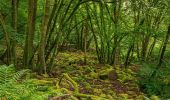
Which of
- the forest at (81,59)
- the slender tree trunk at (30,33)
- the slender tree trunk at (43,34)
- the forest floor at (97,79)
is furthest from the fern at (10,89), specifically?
the slender tree trunk at (30,33)

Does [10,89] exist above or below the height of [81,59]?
above

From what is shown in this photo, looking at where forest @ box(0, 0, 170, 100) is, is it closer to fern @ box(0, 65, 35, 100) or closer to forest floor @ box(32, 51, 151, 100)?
forest floor @ box(32, 51, 151, 100)

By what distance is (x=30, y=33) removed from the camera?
9359 mm

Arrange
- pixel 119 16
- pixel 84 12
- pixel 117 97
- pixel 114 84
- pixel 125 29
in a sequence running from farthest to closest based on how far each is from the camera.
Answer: pixel 84 12 → pixel 119 16 → pixel 125 29 → pixel 114 84 → pixel 117 97

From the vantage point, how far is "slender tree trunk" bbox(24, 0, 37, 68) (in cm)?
923

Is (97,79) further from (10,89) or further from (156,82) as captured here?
(10,89)

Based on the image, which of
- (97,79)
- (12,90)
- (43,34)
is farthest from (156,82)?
(12,90)

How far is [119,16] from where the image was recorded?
12.5m

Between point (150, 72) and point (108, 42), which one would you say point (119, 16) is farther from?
point (150, 72)

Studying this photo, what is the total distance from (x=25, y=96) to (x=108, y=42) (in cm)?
797

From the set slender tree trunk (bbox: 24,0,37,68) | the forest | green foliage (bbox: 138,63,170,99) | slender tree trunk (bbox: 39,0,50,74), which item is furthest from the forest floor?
slender tree trunk (bbox: 24,0,37,68)

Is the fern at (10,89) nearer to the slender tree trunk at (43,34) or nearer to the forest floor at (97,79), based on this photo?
the forest floor at (97,79)

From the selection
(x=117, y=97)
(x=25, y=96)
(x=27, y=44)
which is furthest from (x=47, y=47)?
(x=25, y=96)

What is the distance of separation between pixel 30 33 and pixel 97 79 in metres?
3.00
